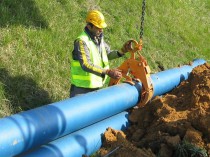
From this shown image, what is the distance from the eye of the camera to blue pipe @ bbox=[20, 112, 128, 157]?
180 inches

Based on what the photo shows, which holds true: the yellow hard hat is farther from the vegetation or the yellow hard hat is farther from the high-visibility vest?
the vegetation

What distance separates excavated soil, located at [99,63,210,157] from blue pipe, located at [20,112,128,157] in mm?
122

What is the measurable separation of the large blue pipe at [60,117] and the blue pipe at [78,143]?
9 centimetres

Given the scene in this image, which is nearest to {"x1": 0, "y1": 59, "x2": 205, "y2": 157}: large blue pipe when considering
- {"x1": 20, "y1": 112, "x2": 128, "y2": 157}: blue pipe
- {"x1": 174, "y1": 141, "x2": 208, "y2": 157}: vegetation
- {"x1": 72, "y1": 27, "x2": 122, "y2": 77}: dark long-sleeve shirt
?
{"x1": 20, "y1": 112, "x2": 128, "y2": 157}: blue pipe

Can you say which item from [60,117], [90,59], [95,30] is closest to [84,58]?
[90,59]

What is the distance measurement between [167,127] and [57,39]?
120 inches

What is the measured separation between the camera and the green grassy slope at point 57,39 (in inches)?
247

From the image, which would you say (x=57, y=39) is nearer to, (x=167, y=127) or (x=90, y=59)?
(x=90, y=59)

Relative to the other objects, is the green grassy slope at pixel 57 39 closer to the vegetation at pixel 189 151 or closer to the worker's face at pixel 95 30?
the worker's face at pixel 95 30

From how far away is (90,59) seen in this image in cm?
590

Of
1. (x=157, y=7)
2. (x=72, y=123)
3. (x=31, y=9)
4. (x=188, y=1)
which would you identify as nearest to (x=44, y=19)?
(x=31, y=9)

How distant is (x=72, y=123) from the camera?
16.0 ft

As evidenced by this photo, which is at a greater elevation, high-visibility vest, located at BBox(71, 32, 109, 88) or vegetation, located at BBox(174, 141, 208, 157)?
high-visibility vest, located at BBox(71, 32, 109, 88)

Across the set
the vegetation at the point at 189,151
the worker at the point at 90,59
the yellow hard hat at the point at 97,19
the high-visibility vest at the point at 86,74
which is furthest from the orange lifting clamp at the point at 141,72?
the vegetation at the point at 189,151
